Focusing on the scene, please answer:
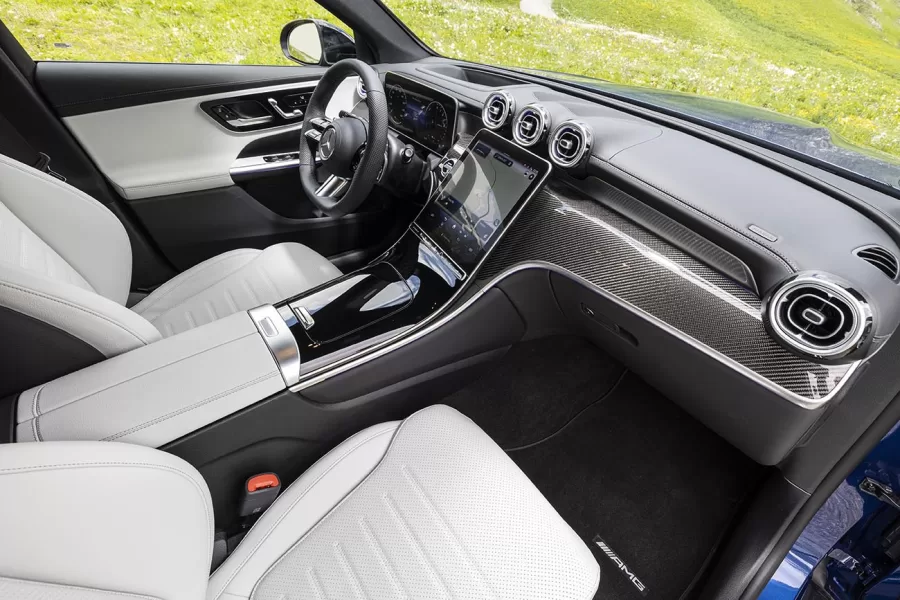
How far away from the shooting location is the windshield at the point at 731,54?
3.54ft

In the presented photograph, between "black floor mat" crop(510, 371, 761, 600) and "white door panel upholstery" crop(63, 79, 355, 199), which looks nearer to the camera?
"black floor mat" crop(510, 371, 761, 600)

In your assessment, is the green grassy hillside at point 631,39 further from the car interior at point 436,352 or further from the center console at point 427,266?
the center console at point 427,266

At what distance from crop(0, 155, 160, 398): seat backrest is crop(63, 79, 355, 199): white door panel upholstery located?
0.54 meters

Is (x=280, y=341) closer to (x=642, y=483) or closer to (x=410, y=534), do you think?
(x=410, y=534)

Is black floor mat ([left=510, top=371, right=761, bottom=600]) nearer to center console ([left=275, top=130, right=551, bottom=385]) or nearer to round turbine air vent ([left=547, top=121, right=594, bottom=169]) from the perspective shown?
center console ([left=275, top=130, right=551, bottom=385])

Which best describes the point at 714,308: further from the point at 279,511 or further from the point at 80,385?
the point at 80,385

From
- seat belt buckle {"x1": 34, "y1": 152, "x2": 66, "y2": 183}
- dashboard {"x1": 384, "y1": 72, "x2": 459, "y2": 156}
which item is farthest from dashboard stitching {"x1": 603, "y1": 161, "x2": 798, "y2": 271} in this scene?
seat belt buckle {"x1": 34, "y1": 152, "x2": 66, "y2": 183}

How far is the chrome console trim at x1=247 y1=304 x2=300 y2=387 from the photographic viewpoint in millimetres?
993

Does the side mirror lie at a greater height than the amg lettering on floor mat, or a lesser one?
greater

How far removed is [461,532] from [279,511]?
1.03ft

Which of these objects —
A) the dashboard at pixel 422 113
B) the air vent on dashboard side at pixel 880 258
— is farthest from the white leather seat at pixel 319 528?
the dashboard at pixel 422 113

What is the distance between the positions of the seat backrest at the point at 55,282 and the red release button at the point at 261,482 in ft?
1.05

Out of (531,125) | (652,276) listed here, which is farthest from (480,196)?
(652,276)

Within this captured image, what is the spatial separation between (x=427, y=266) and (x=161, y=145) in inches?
40.2
